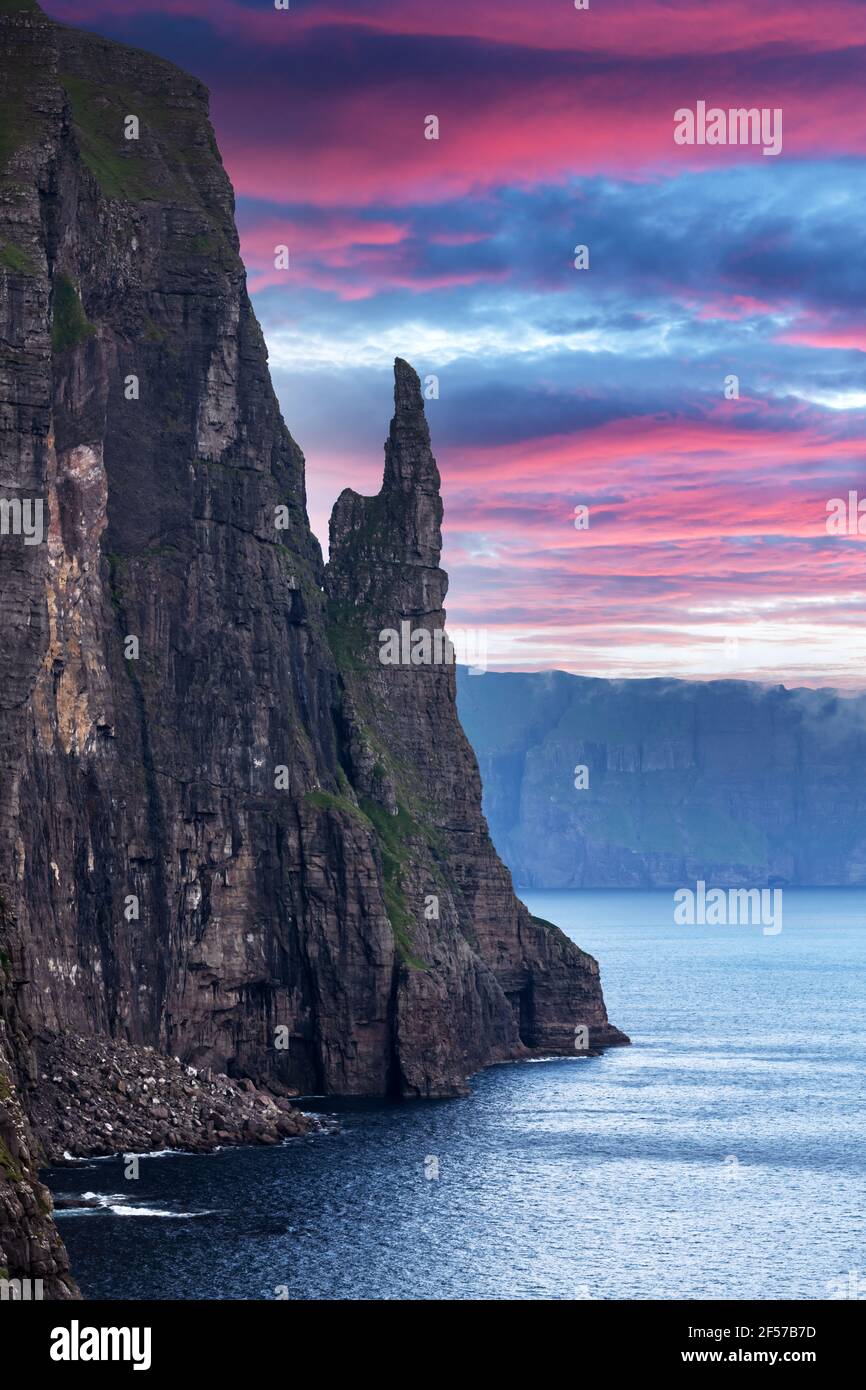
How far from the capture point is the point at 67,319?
17638cm

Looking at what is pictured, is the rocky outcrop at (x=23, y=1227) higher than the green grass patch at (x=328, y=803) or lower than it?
lower

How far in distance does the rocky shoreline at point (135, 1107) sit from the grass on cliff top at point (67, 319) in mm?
63653

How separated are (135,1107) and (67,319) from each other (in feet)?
239

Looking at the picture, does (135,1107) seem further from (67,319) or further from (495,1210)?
(67,319)

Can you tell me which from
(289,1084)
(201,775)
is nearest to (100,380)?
(201,775)

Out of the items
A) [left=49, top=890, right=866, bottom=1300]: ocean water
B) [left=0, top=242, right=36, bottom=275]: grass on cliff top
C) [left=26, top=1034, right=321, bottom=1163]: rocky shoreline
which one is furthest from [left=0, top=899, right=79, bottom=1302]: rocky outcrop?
[left=0, top=242, right=36, bottom=275]: grass on cliff top

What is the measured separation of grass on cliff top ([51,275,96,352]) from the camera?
573ft

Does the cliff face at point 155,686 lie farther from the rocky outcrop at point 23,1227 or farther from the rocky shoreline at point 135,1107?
the rocky outcrop at point 23,1227

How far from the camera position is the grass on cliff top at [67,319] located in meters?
174

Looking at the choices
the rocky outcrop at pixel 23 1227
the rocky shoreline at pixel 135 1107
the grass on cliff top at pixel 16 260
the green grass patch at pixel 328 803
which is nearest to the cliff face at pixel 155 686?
the grass on cliff top at pixel 16 260

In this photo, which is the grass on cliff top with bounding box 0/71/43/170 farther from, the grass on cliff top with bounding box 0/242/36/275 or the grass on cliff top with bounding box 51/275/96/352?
the grass on cliff top with bounding box 51/275/96/352

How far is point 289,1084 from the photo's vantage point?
189 metres

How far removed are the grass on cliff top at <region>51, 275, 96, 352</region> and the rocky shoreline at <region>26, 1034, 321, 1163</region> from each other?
209ft

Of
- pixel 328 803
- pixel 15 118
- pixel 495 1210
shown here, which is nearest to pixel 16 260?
pixel 15 118
